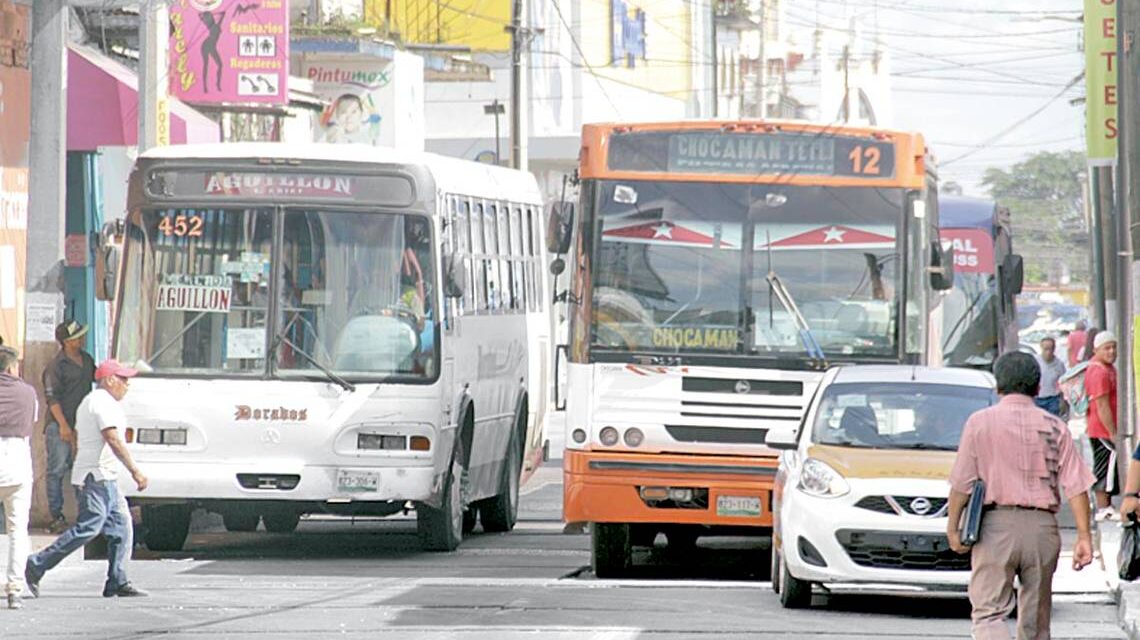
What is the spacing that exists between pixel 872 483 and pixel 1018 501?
388cm

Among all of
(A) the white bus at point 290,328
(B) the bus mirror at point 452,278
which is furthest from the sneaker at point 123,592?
(B) the bus mirror at point 452,278

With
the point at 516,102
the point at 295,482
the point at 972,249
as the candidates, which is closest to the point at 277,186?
the point at 295,482

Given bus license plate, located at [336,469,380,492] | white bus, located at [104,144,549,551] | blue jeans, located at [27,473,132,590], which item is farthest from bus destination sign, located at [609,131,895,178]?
blue jeans, located at [27,473,132,590]

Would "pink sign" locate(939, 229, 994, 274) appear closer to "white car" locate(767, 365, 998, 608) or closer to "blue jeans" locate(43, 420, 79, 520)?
"blue jeans" locate(43, 420, 79, 520)

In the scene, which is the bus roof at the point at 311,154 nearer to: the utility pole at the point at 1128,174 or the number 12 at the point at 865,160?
the number 12 at the point at 865,160

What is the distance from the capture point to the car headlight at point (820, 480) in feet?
45.9

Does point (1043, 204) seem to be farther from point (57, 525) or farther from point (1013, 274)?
point (57, 525)

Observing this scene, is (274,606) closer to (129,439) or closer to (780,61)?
(129,439)

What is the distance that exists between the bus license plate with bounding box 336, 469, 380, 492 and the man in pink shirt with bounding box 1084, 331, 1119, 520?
7.48m

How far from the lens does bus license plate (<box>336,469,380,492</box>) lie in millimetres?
17531

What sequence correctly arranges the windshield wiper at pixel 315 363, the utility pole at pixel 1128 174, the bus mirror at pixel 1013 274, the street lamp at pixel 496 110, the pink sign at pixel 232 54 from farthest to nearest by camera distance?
the street lamp at pixel 496 110 < the pink sign at pixel 232 54 < the bus mirror at pixel 1013 274 < the utility pole at pixel 1128 174 < the windshield wiper at pixel 315 363

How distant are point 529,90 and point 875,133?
3718cm

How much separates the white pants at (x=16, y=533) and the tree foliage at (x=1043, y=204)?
120480 millimetres

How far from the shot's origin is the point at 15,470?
1473 cm
